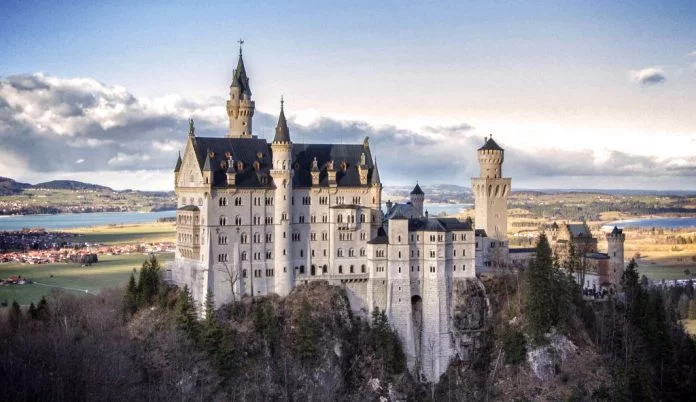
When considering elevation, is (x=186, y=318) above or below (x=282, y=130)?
below

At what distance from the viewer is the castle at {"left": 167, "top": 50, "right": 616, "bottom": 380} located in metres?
92.3

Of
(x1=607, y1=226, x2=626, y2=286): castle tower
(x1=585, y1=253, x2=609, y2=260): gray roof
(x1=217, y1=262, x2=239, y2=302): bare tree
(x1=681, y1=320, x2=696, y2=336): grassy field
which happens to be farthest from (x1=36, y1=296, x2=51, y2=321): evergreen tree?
(x1=681, y1=320, x2=696, y2=336): grassy field

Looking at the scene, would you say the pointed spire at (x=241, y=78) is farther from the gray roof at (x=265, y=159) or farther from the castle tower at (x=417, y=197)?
the castle tower at (x=417, y=197)

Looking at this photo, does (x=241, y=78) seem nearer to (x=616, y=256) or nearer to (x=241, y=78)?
(x=241, y=78)

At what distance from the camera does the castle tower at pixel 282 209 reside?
→ 93750mm

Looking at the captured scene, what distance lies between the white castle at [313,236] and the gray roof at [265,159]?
12cm

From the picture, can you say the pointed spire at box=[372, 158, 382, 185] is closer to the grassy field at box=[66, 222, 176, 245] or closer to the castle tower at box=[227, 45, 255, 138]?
the castle tower at box=[227, 45, 255, 138]

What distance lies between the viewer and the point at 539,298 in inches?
3706

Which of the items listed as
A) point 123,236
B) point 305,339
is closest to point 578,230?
point 305,339

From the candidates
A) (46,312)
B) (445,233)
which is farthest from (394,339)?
(46,312)

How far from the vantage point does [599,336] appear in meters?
98.6

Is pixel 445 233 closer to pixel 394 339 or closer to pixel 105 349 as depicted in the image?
pixel 394 339

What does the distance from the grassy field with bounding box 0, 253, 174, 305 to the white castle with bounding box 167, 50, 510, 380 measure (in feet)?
85.9

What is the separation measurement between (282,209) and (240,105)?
16.2m
